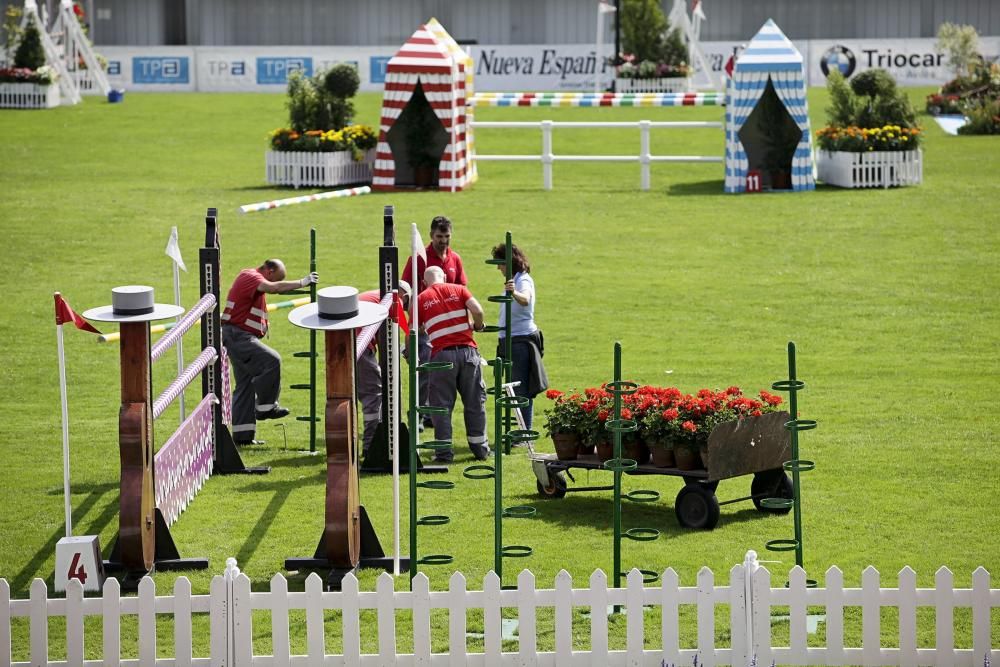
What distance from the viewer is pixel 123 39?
198 feet

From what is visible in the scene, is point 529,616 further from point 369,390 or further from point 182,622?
point 369,390

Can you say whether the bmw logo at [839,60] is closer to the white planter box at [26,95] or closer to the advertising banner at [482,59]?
the advertising banner at [482,59]

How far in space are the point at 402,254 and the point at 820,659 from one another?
14.3 metres

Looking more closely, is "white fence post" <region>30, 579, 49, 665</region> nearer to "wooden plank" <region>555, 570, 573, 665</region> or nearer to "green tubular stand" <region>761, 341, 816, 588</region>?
"wooden plank" <region>555, 570, 573, 665</region>

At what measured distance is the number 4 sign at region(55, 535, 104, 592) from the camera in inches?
404

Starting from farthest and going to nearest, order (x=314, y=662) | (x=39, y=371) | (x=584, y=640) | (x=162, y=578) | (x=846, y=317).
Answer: (x=846, y=317)
(x=39, y=371)
(x=162, y=578)
(x=584, y=640)
(x=314, y=662)

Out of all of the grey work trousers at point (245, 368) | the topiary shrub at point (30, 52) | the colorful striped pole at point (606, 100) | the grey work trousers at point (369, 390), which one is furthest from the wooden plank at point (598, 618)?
the topiary shrub at point (30, 52)

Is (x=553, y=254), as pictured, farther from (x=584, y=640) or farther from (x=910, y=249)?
(x=584, y=640)

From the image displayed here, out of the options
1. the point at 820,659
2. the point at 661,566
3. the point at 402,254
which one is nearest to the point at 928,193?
the point at 402,254

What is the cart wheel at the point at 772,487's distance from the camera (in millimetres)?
11836

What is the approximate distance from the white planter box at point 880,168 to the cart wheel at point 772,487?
55.7 ft

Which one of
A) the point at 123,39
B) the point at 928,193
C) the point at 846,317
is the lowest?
the point at 846,317

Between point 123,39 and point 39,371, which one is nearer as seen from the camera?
point 39,371

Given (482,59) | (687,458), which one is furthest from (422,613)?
(482,59)
